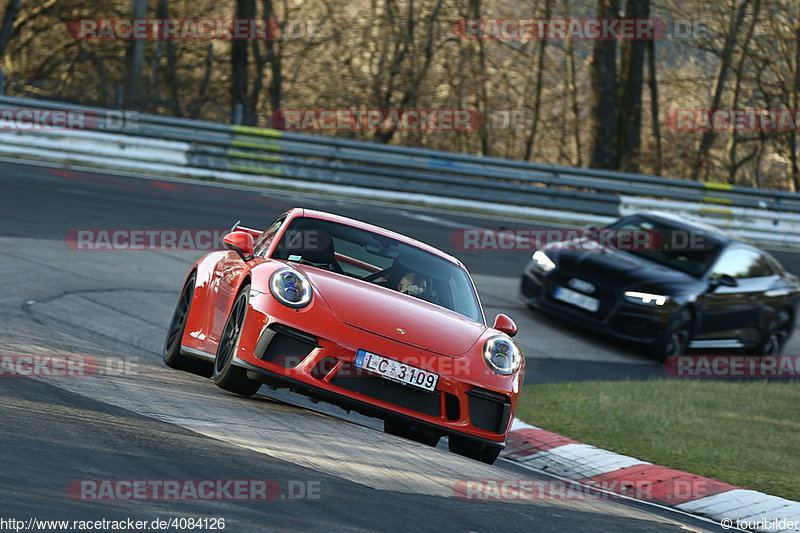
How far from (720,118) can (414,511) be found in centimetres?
2965

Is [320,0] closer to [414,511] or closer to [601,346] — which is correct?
[601,346]

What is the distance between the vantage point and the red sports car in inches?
251

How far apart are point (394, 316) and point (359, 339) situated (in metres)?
0.42

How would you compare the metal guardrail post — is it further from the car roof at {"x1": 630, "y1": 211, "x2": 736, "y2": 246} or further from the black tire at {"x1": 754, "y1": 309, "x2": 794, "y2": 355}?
the black tire at {"x1": 754, "y1": 309, "x2": 794, "y2": 355}

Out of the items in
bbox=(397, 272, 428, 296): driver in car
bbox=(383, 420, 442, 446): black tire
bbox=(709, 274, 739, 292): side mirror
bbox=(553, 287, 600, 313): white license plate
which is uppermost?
bbox=(397, 272, 428, 296): driver in car

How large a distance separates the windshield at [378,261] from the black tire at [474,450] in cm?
108

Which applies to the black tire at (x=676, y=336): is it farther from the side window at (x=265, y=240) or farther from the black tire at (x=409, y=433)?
the black tire at (x=409, y=433)

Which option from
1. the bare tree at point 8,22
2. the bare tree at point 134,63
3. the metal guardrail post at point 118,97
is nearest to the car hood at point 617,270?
the metal guardrail post at point 118,97

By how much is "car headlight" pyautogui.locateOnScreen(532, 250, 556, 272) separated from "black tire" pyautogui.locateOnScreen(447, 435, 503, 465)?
667 centimetres

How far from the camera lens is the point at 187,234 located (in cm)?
1489

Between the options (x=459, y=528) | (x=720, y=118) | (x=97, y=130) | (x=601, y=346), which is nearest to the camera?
(x=459, y=528)

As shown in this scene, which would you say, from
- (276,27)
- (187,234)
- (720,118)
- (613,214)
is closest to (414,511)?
(187,234)

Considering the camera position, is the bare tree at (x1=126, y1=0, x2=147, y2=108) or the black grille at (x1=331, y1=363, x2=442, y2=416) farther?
the bare tree at (x1=126, y1=0, x2=147, y2=108)

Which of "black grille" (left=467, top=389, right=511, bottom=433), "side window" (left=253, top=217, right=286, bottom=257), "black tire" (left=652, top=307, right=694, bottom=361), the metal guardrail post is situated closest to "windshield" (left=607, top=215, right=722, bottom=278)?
"black tire" (left=652, top=307, right=694, bottom=361)
